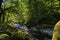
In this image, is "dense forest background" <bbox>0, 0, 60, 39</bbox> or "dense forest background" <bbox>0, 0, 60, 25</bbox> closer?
"dense forest background" <bbox>0, 0, 60, 25</bbox>

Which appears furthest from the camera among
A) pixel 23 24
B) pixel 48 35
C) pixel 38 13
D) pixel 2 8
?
pixel 23 24

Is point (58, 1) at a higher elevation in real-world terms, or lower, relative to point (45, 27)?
higher

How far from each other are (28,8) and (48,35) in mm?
4633

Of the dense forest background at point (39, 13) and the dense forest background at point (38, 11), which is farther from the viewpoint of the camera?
the dense forest background at point (39, 13)

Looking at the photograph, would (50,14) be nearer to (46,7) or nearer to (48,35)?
(46,7)

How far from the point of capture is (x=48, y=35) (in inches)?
965

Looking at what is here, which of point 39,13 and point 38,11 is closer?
point 38,11

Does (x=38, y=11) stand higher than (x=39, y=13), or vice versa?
(x=38, y=11)

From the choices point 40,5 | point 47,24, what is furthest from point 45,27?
point 40,5

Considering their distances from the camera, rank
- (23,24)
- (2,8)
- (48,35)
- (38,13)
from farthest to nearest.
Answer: (23,24) → (38,13) → (48,35) → (2,8)

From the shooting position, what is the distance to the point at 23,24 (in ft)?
93.9

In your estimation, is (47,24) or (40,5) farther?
(47,24)

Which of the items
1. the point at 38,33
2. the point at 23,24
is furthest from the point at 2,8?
the point at 23,24

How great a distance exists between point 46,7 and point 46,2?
2.53ft
